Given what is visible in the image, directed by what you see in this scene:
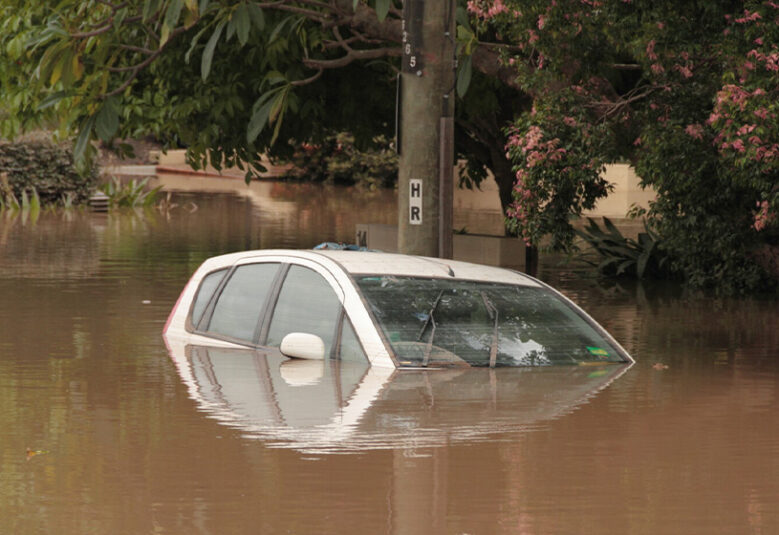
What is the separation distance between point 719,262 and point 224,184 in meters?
43.7

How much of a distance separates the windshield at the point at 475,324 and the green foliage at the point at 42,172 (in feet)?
95.4

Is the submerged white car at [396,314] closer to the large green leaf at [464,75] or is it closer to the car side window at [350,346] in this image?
the car side window at [350,346]

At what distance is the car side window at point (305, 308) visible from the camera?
36.8ft

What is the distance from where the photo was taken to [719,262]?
2058 centimetres

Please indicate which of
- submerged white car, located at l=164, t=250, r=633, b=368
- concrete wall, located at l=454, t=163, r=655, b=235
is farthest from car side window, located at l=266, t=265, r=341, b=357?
concrete wall, located at l=454, t=163, r=655, b=235

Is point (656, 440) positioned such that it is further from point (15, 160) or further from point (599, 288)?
point (15, 160)

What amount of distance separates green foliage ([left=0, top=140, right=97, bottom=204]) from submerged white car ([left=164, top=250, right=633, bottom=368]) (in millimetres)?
28197

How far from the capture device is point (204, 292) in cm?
1246

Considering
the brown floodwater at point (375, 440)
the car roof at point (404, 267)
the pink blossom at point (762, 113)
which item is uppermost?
the pink blossom at point (762, 113)

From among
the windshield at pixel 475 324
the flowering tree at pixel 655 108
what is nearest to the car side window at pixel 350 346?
the windshield at pixel 475 324

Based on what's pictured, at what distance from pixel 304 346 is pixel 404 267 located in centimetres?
115

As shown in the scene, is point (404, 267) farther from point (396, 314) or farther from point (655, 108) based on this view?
point (655, 108)

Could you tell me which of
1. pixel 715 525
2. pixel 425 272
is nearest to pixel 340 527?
pixel 715 525

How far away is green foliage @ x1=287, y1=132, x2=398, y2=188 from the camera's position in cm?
6097
